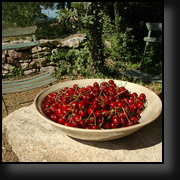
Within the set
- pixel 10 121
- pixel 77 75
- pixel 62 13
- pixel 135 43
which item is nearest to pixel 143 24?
pixel 135 43

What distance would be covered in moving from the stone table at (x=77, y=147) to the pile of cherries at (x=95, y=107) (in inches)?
8.6

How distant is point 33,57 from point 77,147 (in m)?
3.56

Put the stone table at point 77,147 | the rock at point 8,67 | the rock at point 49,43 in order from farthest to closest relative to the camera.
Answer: the rock at point 49,43
the rock at point 8,67
the stone table at point 77,147

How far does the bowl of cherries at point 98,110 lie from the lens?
1.81 m

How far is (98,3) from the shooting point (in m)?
3.54

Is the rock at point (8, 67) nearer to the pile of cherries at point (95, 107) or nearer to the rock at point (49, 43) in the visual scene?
the rock at point (49, 43)

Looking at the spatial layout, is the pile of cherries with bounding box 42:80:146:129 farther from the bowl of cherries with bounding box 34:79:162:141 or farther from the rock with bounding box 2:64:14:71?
the rock with bounding box 2:64:14:71

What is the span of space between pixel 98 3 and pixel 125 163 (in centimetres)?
224

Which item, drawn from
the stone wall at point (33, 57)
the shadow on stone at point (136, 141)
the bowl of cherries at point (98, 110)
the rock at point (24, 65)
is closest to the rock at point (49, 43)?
the stone wall at point (33, 57)

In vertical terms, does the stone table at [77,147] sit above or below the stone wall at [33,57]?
below

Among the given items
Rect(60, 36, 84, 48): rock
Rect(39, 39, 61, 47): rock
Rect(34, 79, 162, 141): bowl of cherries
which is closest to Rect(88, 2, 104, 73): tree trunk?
Rect(60, 36, 84, 48): rock

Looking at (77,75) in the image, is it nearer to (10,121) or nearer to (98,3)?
(98,3)

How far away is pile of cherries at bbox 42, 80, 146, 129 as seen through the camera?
6.07 feet

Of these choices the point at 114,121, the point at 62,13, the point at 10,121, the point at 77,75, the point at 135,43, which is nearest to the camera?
the point at 114,121
